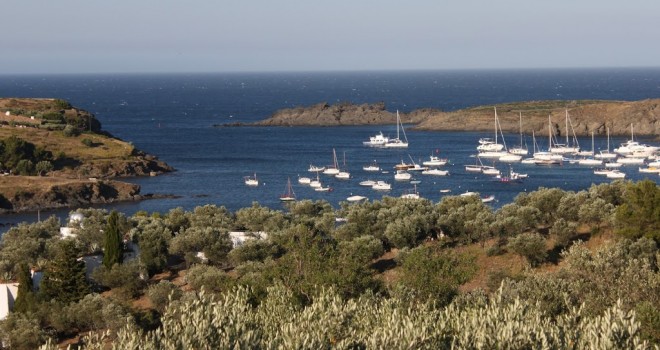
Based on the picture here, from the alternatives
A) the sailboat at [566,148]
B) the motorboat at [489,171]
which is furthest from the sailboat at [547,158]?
the motorboat at [489,171]

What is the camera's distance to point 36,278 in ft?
113

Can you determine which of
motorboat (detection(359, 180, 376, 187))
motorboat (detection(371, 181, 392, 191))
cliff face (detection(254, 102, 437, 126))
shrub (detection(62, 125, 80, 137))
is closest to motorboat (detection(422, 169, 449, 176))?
motorboat (detection(359, 180, 376, 187))

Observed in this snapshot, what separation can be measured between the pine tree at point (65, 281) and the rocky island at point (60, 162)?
4091 centimetres

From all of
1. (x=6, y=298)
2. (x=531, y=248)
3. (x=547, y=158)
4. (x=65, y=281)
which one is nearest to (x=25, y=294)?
(x=6, y=298)

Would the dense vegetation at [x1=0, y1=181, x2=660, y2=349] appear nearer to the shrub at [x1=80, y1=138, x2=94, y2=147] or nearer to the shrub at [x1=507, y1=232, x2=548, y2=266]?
the shrub at [x1=507, y1=232, x2=548, y2=266]

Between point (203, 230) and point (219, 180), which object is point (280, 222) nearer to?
point (203, 230)

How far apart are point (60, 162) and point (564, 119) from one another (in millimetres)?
65929

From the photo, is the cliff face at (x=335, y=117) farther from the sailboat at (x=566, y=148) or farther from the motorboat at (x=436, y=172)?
the motorboat at (x=436, y=172)

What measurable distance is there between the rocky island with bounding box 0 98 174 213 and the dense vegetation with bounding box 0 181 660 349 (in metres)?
27.3

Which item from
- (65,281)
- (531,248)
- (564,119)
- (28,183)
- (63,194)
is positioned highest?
(531,248)

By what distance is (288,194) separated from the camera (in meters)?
78.4

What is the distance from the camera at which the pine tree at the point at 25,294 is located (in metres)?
31.4

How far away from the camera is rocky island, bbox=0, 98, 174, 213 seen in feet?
245

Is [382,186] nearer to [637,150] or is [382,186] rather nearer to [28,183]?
[28,183]
